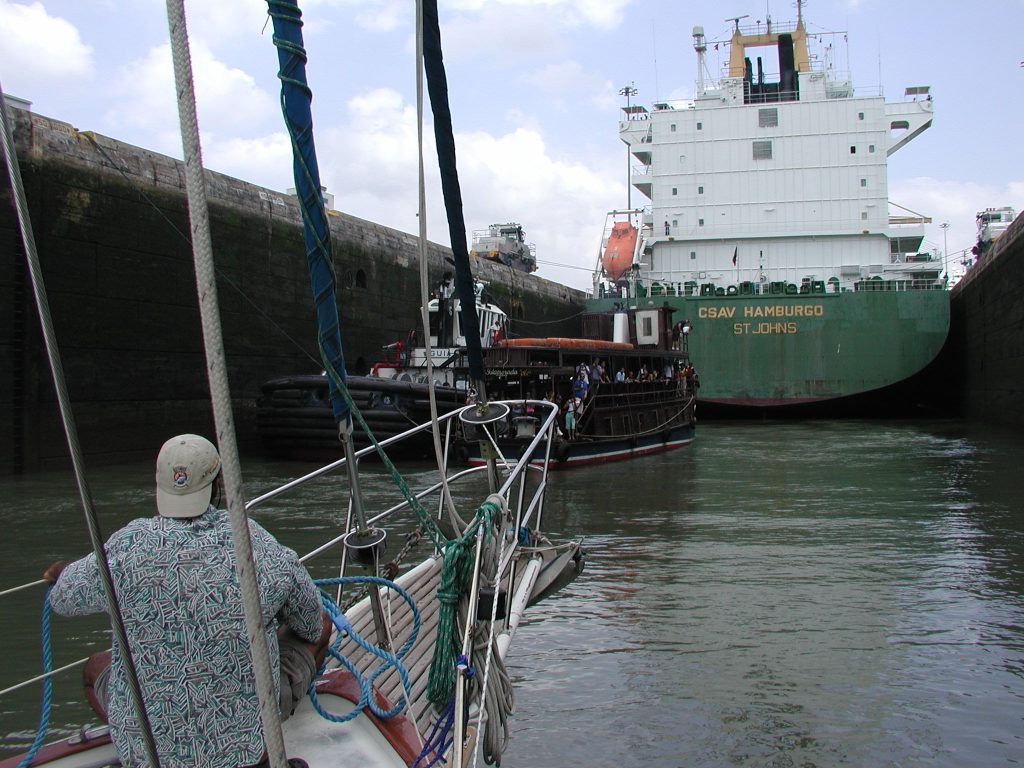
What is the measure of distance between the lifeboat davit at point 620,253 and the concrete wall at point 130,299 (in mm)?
17258

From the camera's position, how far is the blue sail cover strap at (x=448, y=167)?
3506 millimetres

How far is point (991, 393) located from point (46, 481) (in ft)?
71.4

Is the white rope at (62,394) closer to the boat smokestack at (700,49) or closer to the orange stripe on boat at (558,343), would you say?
the orange stripe on boat at (558,343)

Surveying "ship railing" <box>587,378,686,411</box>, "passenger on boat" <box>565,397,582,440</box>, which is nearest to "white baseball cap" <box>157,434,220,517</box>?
"passenger on boat" <box>565,397,582,440</box>

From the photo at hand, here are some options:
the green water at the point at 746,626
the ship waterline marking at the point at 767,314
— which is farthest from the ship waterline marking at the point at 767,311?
the green water at the point at 746,626

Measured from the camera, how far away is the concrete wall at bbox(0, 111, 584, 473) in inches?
487

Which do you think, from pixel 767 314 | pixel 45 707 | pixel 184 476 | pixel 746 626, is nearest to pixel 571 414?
pixel 746 626

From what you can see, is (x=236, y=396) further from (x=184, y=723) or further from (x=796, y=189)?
(x=796, y=189)

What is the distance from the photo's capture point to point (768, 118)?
2972cm

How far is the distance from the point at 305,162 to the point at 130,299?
12756 millimetres

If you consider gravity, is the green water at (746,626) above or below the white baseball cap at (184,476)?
below

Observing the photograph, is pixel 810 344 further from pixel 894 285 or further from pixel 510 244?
pixel 510 244

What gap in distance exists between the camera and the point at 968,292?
28281mm

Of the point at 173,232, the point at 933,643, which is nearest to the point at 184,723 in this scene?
the point at 933,643
